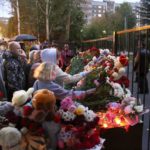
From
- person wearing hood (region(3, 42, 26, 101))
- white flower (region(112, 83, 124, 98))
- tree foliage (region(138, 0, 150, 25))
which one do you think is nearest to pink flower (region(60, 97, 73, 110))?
white flower (region(112, 83, 124, 98))

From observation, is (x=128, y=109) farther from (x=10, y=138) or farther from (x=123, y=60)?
(x=10, y=138)

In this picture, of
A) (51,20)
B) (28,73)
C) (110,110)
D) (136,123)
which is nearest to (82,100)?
(110,110)

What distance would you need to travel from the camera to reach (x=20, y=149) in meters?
3.96

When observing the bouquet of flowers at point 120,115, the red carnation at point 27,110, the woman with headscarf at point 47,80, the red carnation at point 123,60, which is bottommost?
Answer: the bouquet of flowers at point 120,115

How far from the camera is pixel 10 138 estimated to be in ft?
12.8

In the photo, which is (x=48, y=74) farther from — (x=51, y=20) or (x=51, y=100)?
(x=51, y=20)

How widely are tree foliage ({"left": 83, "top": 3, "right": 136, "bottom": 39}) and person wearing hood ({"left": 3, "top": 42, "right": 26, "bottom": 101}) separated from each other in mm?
57529

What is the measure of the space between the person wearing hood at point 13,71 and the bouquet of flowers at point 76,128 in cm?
261

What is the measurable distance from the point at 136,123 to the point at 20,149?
4.91 ft

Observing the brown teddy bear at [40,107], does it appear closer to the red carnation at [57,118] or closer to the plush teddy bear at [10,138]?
the red carnation at [57,118]

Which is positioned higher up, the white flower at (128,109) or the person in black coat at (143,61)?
the person in black coat at (143,61)

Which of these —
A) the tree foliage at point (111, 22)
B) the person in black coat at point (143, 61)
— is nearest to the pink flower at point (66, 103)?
the person in black coat at point (143, 61)

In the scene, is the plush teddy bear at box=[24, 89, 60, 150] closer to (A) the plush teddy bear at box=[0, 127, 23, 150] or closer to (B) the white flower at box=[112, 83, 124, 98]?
(A) the plush teddy bear at box=[0, 127, 23, 150]

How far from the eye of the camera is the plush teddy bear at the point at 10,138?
3916 mm
